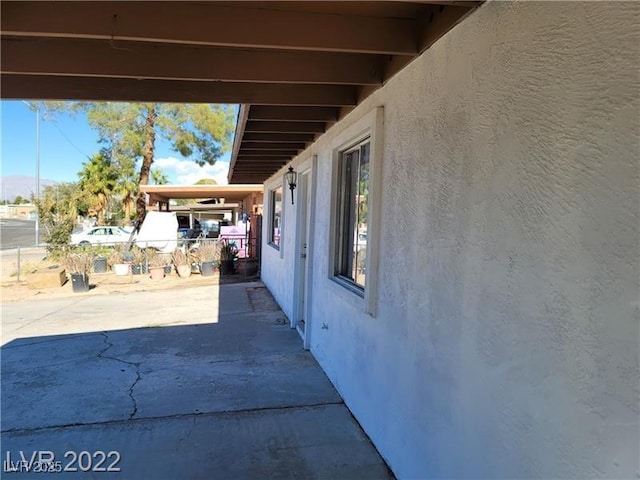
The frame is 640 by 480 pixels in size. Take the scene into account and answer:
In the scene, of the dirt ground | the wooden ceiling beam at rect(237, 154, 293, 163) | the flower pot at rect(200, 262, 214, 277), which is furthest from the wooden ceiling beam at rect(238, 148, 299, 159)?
the flower pot at rect(200, 262, 214, 277)

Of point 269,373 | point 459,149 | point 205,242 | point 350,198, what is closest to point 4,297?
point 205,242

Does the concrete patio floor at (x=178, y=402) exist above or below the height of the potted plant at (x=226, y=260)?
below

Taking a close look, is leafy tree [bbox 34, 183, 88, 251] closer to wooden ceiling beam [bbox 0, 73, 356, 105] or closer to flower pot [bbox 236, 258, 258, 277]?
flower pot [bbox 236, 258, 258, 277]

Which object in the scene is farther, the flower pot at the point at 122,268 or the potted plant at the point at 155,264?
the flower pot at the point at 122,268

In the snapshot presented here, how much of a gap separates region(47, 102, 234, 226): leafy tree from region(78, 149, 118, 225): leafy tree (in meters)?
2.49

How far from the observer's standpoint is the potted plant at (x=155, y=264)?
12.6 m

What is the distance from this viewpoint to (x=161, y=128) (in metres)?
20.4

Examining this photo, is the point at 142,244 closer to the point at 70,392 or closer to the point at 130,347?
the point at 130,347

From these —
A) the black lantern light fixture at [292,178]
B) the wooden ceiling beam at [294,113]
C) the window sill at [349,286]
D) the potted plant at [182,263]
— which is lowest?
the potted plant at [182,263]

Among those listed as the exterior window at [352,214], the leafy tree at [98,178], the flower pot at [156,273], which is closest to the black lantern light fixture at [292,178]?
the exterior window at [352,214]

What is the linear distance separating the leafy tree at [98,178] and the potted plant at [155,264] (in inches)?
507

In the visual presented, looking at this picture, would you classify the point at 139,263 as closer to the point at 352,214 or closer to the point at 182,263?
the point at 182,263

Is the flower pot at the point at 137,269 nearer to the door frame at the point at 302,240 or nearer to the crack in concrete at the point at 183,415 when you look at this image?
the door frame at the point at 302,240

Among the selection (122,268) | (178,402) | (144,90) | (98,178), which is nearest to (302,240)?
(178,402)
